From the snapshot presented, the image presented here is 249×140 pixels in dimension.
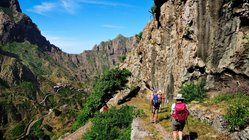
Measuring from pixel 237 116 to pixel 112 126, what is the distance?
1216 centimetres

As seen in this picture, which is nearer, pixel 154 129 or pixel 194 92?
pixel 154 129

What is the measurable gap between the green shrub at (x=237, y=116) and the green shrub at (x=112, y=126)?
9260 millimetres

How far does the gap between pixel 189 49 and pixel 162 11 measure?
12.5 m

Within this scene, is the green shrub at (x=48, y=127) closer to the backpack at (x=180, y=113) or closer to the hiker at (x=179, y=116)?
the hiker at (x=179, y=116)

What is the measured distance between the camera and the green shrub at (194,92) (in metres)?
29.2

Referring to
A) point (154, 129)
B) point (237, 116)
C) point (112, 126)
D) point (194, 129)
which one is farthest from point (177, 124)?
point (112, 126)

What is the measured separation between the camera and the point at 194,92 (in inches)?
1153

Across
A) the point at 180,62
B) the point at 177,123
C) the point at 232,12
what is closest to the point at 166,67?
the point at 180,62

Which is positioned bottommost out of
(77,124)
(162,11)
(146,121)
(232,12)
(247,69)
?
(77,124)

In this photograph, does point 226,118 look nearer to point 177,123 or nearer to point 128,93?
point 177,123

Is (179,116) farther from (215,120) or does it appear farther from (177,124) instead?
(215,120)

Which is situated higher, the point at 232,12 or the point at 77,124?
the point at 232,12

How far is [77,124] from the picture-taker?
4847 centimetres

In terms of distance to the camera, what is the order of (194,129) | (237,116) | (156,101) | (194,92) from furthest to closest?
(194,92) < (156,101) < (194,129) < (237,116)
